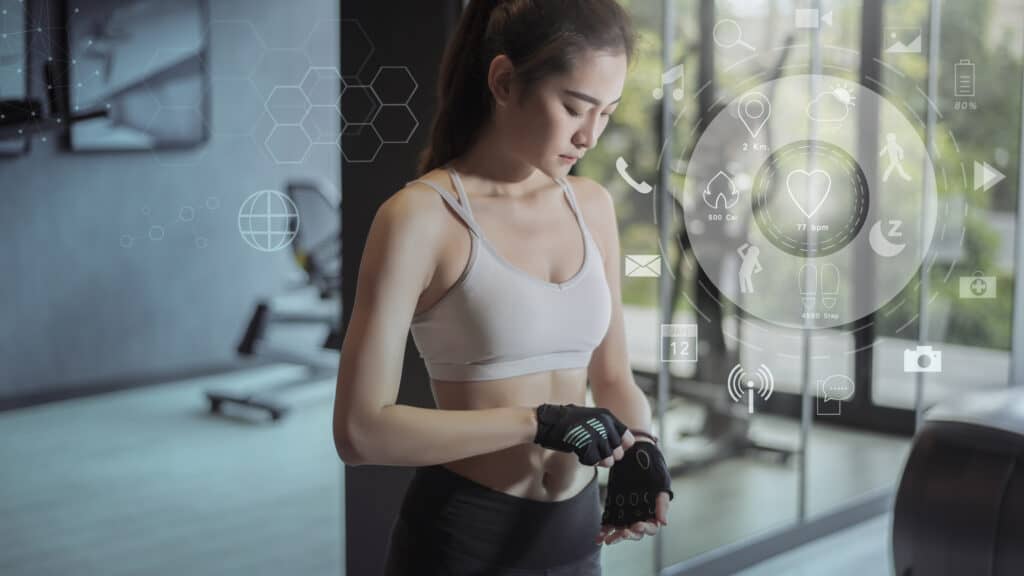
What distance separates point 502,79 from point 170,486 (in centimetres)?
109

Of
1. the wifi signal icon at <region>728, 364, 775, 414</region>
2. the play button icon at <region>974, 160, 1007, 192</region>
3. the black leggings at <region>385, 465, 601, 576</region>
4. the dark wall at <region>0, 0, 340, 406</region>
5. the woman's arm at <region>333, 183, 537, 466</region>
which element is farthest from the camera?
the play button icon at <region>974, 160, 1007, 192</region>

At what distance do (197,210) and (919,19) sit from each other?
6.89 feet

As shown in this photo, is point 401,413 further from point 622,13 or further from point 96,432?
point 96,432

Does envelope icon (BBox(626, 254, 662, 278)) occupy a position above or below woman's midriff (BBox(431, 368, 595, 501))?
above

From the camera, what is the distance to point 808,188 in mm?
2547

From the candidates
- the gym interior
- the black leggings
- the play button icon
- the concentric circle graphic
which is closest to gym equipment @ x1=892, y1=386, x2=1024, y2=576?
the gym interior

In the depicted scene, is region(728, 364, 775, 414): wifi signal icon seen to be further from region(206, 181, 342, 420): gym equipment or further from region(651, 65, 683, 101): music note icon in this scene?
region(206, 181, 342, 420): gym equipment

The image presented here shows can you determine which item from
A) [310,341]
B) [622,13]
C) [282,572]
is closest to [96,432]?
[310,341]

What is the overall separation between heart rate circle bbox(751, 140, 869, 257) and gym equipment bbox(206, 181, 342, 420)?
3.67 feet

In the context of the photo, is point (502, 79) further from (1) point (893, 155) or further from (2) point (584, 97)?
(1) point (893, 155)

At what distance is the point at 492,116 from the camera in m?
1.23

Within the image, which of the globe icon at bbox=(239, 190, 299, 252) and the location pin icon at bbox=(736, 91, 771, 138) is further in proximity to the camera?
the location pin icon at bbox=(736, 91, 771, 138)

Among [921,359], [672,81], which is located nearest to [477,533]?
[672,81]

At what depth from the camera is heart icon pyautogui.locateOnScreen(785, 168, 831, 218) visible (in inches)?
99.1
